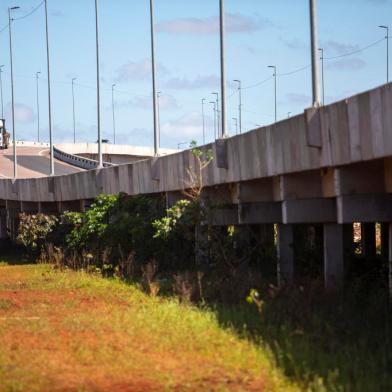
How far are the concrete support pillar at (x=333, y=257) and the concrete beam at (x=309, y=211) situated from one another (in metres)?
0.19

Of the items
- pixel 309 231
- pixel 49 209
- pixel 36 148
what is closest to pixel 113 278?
pixel 309 231

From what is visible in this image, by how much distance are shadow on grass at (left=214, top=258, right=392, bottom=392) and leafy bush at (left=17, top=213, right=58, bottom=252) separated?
66.0ft

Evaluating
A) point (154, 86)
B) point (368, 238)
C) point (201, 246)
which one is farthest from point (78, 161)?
point (201, 246)

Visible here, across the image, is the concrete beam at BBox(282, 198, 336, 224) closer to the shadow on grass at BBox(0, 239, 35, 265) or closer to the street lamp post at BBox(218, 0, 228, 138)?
the street lamp post at BBox(218, 0, 228, 138)

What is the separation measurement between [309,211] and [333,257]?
1.21m

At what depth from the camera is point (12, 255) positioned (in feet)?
141

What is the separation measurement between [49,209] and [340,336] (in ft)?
104

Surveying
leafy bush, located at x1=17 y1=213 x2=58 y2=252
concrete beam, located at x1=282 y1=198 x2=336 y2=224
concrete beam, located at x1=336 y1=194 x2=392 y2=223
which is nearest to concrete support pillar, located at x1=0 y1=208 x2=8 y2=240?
leafy bush, located at x1=17 y1=213 x2=58 y2=252

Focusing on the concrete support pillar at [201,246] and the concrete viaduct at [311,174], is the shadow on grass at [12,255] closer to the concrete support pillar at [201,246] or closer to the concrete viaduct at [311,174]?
the concrete viaduct at [311,174]

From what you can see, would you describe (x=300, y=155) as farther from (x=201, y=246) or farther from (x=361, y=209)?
(x=201, y=246)

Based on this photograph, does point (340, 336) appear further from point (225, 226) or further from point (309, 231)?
point (309, 231)

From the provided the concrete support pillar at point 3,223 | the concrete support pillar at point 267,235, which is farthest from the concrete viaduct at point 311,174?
the concrete support pillar at point 3,223

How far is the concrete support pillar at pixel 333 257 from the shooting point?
58.9 ft

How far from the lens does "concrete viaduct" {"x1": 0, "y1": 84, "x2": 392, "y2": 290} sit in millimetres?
15367
